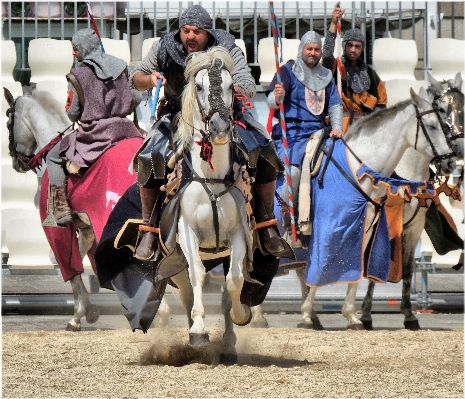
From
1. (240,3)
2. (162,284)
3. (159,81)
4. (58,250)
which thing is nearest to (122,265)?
(162,284)

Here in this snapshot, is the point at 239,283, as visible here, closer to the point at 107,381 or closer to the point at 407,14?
the point at 107,381

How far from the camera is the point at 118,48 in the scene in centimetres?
1370

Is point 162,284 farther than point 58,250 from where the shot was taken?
No

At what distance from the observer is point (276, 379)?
7461mm

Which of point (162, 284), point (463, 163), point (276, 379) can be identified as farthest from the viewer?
point (463, 163)

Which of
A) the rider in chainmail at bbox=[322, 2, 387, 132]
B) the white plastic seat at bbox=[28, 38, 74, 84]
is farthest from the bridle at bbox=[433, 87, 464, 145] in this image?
the white plastic seat at bbox=[28, 38, 74, 84]

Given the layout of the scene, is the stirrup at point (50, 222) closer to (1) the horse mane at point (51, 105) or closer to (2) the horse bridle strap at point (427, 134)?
(1) the horse mane at point (51, 105)

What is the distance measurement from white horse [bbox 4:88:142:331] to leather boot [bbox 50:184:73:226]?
8 cm

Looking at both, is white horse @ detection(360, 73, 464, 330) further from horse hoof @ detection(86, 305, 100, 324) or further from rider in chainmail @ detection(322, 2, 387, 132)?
horse hoof @ detection(86, 305, 100, 324)

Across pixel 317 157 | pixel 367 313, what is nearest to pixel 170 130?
pixel 317 157

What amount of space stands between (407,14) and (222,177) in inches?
→ 277

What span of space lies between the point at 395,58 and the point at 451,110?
10.6 feet

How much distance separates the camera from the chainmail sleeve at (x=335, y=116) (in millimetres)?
11203

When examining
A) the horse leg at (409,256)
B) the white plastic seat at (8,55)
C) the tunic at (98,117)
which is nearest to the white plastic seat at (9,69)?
the white plastic seat at (8,55)
